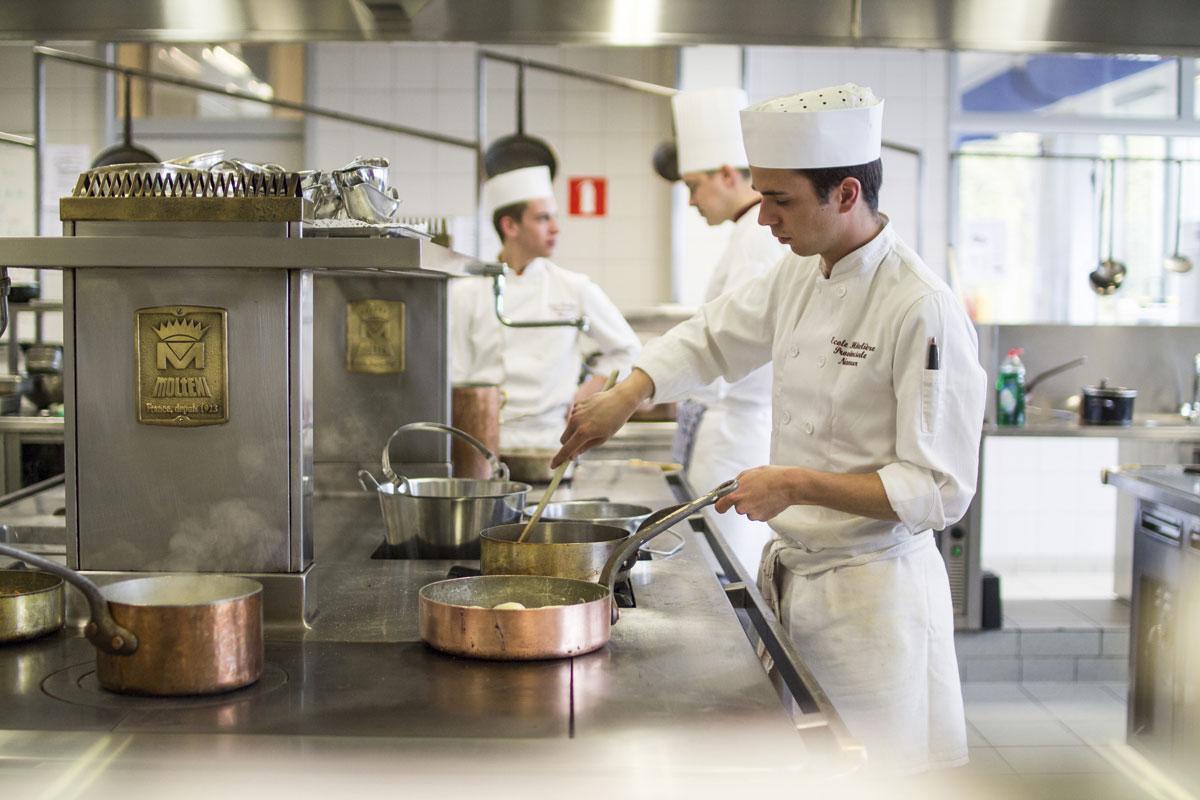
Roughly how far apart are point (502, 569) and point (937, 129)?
18.7 feet

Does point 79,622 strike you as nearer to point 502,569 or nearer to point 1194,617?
point 502,569

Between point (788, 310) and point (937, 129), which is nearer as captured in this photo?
point (788, 310)

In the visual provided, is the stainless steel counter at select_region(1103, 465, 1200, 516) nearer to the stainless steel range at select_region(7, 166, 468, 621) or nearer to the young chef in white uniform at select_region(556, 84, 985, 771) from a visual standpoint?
the young chef in white uniform at select_region(556, 84, 985, 771)

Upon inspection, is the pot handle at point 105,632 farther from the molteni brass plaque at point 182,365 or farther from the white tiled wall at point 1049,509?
the white tiled wall at point 1049,509

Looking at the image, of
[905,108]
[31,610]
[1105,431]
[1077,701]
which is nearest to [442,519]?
[31,610]

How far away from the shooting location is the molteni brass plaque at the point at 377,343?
2807 mm

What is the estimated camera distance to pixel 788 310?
7.47 ft

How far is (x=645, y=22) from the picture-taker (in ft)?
6.38

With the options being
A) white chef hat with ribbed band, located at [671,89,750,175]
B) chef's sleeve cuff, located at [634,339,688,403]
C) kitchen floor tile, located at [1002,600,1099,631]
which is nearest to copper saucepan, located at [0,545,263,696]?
chef's sleeve cuff, located at [634,339,688,403]

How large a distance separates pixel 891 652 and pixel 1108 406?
10.9ft

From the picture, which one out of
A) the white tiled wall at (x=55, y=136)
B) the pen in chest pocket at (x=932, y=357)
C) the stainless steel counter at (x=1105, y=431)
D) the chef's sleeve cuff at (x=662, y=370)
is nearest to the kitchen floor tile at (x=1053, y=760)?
the stainless steel counter at (x=1105, y=431)

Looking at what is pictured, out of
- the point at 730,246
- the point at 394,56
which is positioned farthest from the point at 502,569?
the point at 394,56

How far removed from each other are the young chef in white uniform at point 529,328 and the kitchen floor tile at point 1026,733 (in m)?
1.78

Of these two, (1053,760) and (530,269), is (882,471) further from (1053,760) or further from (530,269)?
(530,269)
